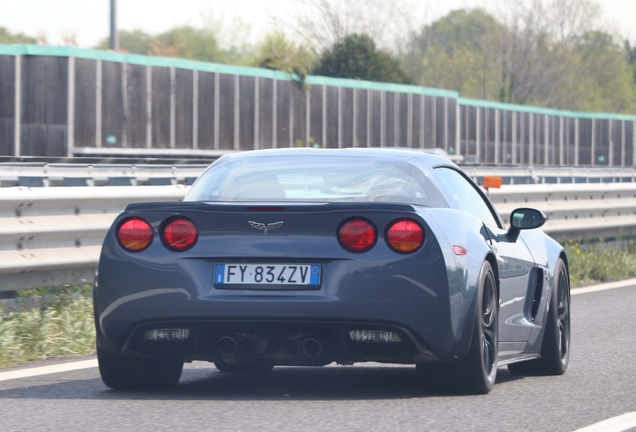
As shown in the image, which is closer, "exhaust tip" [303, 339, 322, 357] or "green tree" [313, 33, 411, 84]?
"exhaust tip" [303, 339, 322, 357]

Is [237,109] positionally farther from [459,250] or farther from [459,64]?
[459,64]

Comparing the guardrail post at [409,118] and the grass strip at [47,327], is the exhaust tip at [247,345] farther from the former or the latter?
the guardrail post at [409,118]

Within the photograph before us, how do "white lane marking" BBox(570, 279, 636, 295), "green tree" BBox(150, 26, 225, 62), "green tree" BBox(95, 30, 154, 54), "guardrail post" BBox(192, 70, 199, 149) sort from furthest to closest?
"green tree" BBox(150, 26, 225, 62) → "green tree" BBox(95, 30, 154, 54) → "guardrail post" BBox(192, 70, 199, 149) → "white lane marking" BBox(570, 279, 636, 295)

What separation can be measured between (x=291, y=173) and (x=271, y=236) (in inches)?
32.9

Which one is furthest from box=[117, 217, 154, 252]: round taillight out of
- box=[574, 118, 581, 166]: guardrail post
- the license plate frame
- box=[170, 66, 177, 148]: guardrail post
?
box=[574, 118, 581, 166]: guardrail post

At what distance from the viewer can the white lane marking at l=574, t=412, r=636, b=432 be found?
470 cm

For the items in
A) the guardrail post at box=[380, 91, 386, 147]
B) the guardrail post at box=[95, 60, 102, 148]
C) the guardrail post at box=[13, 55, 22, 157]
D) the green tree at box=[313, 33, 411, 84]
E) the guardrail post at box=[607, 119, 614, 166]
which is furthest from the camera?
the guardrail post at box=[607, 119, 614, 166]

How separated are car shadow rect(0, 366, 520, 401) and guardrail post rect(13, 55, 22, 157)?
3522 centimetres

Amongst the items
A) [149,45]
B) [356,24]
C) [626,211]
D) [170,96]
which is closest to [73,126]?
[170,96]

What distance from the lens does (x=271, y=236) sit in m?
5.12

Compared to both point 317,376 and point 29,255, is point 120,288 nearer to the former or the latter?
point 317,376

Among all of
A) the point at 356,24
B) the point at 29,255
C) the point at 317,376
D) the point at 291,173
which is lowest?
the point at 317,376

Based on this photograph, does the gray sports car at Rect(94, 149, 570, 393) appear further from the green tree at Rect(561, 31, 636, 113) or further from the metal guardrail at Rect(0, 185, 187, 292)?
the green tree at Rect(561, 31, 636, 113)

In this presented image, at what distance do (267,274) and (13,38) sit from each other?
10500 cm
